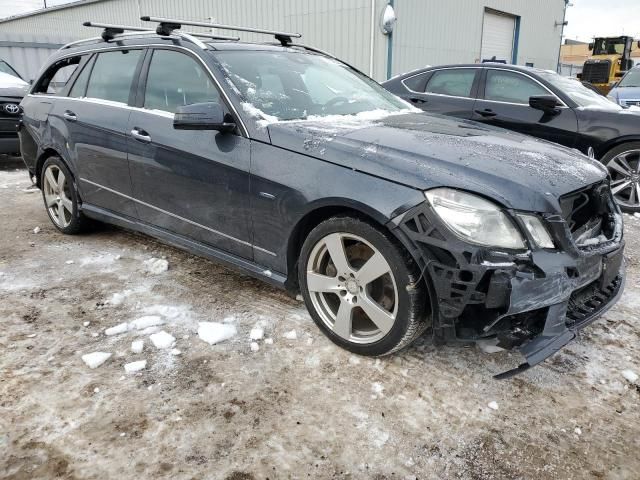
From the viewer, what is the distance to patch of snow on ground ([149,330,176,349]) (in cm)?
273

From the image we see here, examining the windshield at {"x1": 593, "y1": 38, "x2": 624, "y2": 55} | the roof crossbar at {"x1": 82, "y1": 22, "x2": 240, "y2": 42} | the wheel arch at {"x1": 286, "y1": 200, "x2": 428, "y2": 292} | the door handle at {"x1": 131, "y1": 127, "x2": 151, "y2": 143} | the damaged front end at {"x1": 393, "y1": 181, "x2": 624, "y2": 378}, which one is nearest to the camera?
the damaged front end at {"x1": 393, "y1": 181, "x2": 624, "y2": 378}

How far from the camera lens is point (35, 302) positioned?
3.27 metres

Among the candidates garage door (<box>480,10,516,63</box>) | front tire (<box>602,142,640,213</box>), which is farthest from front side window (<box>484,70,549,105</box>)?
garage door (<box>480,10,516,63</box>)

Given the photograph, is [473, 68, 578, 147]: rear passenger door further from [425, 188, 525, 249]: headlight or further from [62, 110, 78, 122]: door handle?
[62, 110, 78, 122]: door handle

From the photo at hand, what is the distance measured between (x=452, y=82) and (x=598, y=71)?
1429 cm

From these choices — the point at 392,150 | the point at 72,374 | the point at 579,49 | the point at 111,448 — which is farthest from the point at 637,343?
the point at 579,49

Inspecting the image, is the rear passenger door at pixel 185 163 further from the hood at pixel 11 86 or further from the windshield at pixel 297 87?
the hood at pixel 11 86

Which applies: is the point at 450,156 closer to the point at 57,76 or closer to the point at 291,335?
the point at 291,335

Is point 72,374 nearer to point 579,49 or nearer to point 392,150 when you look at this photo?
point 392,150

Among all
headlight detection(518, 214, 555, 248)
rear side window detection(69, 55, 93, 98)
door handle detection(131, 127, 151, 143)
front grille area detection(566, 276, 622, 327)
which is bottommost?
front grille area detection(566, 276, 622, 327)

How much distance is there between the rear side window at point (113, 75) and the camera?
3.62 metres

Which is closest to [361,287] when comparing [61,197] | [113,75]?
[113,75]

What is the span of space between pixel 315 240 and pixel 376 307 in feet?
1.49

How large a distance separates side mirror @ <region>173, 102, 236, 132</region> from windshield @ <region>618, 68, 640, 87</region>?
957cm
